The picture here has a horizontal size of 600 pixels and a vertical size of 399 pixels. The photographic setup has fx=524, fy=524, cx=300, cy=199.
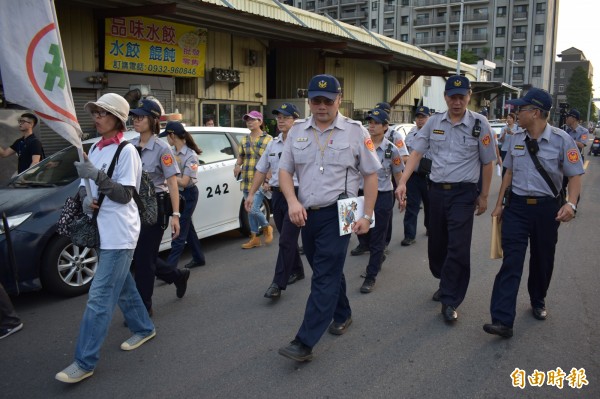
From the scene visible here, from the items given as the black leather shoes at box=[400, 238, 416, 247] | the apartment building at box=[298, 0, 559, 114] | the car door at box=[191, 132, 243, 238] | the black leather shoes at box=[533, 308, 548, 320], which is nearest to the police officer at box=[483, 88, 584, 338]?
the black leather shoes at box=[533, 308, 548, 320]

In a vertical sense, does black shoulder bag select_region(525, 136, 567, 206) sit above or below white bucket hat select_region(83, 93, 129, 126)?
below

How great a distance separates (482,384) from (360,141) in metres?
1.75

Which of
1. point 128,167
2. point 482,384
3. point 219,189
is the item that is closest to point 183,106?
point 219,189

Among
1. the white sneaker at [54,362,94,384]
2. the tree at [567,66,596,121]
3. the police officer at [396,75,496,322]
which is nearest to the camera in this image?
the white sneaker at [54,362,94,384]

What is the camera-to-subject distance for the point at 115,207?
3348mm

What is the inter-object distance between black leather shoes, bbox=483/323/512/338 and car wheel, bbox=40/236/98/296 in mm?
3378

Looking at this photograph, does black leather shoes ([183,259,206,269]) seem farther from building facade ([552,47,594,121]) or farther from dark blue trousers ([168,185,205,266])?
building facade ([552,47,594,121])

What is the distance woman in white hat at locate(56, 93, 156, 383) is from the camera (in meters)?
3.29

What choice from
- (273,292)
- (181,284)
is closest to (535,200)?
(273,292)

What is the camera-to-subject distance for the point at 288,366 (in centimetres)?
357

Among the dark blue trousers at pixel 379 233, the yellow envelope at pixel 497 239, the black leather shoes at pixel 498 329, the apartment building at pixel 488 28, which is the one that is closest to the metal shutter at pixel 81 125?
the dark blue trousers at pixel 379 233

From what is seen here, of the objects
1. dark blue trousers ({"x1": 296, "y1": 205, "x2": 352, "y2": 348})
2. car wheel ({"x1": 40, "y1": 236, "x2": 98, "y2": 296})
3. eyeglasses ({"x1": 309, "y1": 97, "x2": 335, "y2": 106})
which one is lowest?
car wheel ({"x1": 40, "y1": 236, "x2": 98, "y2": 296})

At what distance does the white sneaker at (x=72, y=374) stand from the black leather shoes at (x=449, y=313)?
9.12 ft

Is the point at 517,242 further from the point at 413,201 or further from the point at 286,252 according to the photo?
the point at 413,201
